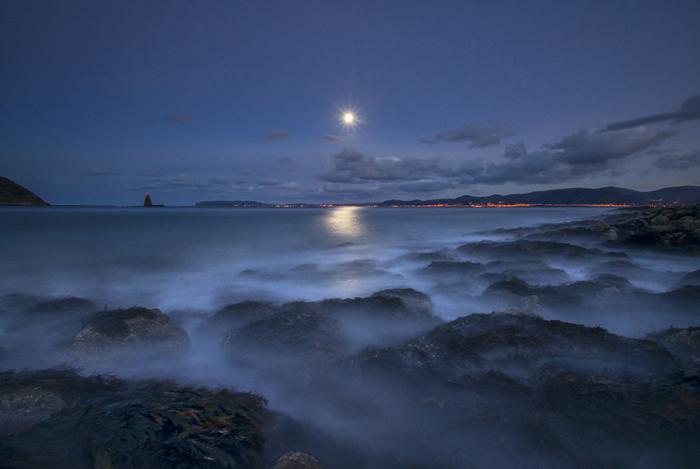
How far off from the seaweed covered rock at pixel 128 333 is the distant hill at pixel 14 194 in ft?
705

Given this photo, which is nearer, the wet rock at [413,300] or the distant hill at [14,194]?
the wet rock at [413,300]

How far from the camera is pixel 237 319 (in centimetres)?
857

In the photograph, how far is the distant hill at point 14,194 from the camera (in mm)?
155750

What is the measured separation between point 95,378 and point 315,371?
3846 millimetres

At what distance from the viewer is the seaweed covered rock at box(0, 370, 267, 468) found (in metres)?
3.66

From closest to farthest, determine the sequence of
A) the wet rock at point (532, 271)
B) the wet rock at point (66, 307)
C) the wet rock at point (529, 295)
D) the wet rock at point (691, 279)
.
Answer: the wet rock at point (66, 307)
the wet rock at point (529, 295)
the wet rock at point (691, 279)
the wet rock at point (532, 271)

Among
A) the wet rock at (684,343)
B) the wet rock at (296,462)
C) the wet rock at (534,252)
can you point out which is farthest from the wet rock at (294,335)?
the wet rock at (534,252)

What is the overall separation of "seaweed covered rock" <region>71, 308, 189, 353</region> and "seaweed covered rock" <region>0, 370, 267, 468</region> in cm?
163

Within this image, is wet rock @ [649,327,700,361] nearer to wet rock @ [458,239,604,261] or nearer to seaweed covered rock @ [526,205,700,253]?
wet rock @ [458,239,604,261]

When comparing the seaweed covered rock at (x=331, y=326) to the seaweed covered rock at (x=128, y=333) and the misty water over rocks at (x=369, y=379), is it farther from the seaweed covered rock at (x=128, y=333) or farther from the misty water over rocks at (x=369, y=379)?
the seaweed covered rock at (x=128, y=333)

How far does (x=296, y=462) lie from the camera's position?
3643mm

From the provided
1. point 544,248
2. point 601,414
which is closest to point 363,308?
point 601,414

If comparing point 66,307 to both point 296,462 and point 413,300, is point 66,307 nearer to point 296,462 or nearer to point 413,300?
point 296,462

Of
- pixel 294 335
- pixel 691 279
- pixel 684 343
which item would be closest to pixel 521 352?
pixel 684 343
